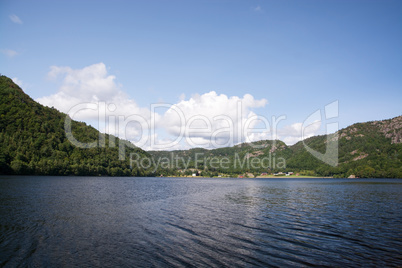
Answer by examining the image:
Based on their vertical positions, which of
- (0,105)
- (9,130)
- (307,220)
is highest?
(0,105)

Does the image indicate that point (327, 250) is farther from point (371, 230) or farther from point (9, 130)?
point (9, 130)

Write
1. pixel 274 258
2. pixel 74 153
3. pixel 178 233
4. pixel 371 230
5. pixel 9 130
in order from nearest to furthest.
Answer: pixel 274 258
pixel 178 233
pixel 371 230
pixel 9 130
pixel 74 153

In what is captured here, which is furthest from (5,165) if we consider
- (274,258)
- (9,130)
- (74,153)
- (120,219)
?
(274,258)

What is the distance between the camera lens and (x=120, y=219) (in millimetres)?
29000

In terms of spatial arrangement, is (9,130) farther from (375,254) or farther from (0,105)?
(375,254)

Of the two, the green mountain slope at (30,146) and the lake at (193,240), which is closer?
the lake at (193,240)

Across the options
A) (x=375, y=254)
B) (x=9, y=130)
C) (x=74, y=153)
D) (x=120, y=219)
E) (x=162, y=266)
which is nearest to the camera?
(x=162, y=266)

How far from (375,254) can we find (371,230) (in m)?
8.94

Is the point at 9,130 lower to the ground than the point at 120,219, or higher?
higher

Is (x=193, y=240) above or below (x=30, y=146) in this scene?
below

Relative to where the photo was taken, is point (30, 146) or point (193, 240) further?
point (30, 146)

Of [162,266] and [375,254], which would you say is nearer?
[162,266]

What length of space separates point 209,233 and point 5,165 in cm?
15022

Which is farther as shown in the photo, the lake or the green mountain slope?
the green mountain slope
